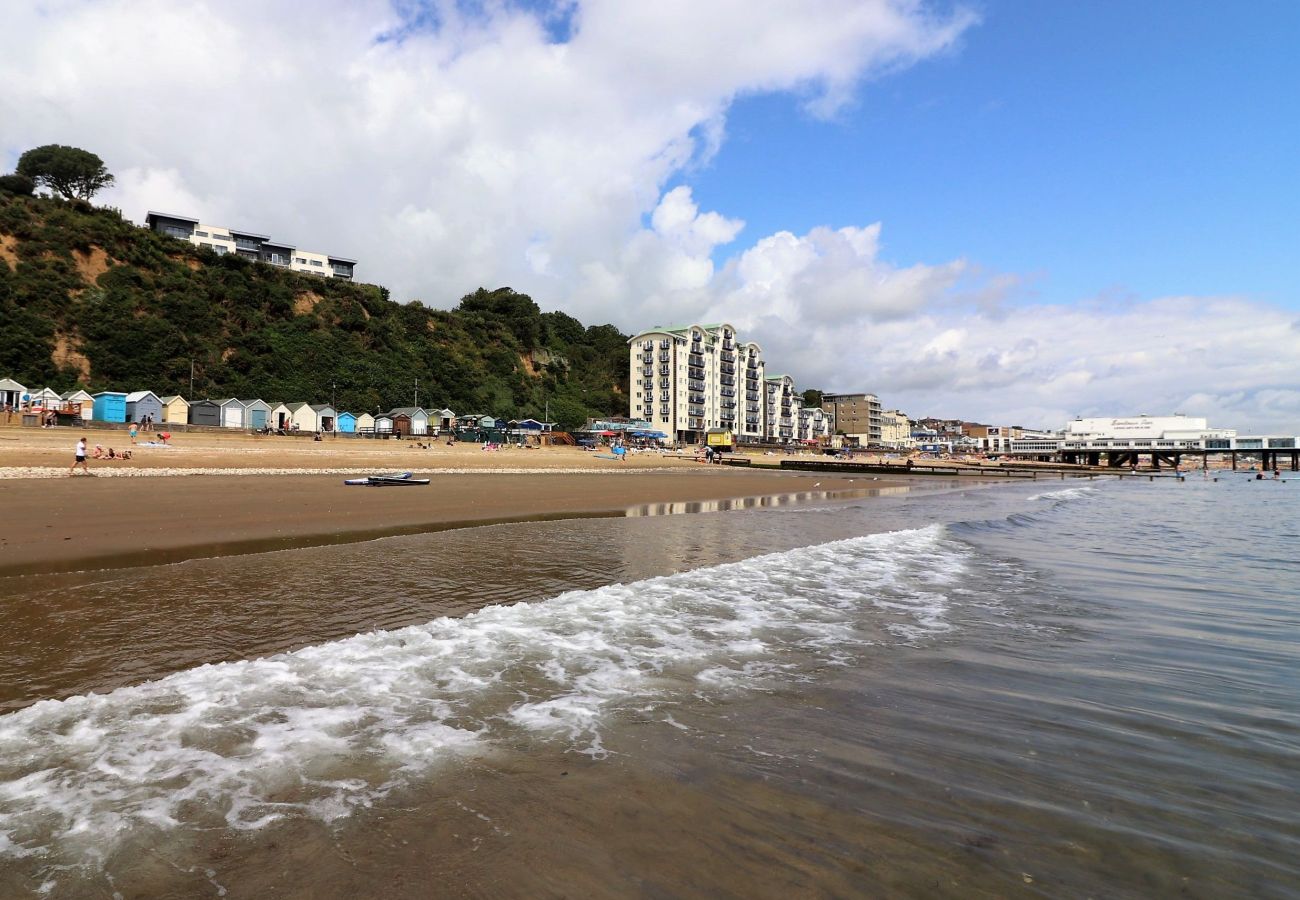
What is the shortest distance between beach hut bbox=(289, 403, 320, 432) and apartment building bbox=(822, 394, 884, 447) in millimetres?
140419

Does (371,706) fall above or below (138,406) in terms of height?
below

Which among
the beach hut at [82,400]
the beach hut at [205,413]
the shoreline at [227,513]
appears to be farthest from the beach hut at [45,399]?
the shoreline at [227,513]

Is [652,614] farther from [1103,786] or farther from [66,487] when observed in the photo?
[66,487]

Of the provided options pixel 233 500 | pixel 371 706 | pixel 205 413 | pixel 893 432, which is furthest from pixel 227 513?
pixel 893 432

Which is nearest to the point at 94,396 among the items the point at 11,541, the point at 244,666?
the point at 11,541

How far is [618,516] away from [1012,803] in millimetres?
15223

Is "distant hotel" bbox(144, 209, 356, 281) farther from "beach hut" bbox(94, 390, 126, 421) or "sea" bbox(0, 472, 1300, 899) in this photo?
"sea" bbox(0, 472, 1300, 899)

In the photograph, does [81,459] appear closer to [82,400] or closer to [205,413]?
[82,400]

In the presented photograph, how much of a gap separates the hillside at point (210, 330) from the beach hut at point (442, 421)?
18.4 feet

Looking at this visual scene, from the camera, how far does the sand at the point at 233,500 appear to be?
10.3m

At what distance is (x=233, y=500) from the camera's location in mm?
15984

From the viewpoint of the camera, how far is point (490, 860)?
2.71 m

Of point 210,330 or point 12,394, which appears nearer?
point 12,394

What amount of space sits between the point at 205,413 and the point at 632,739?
62433 mm
